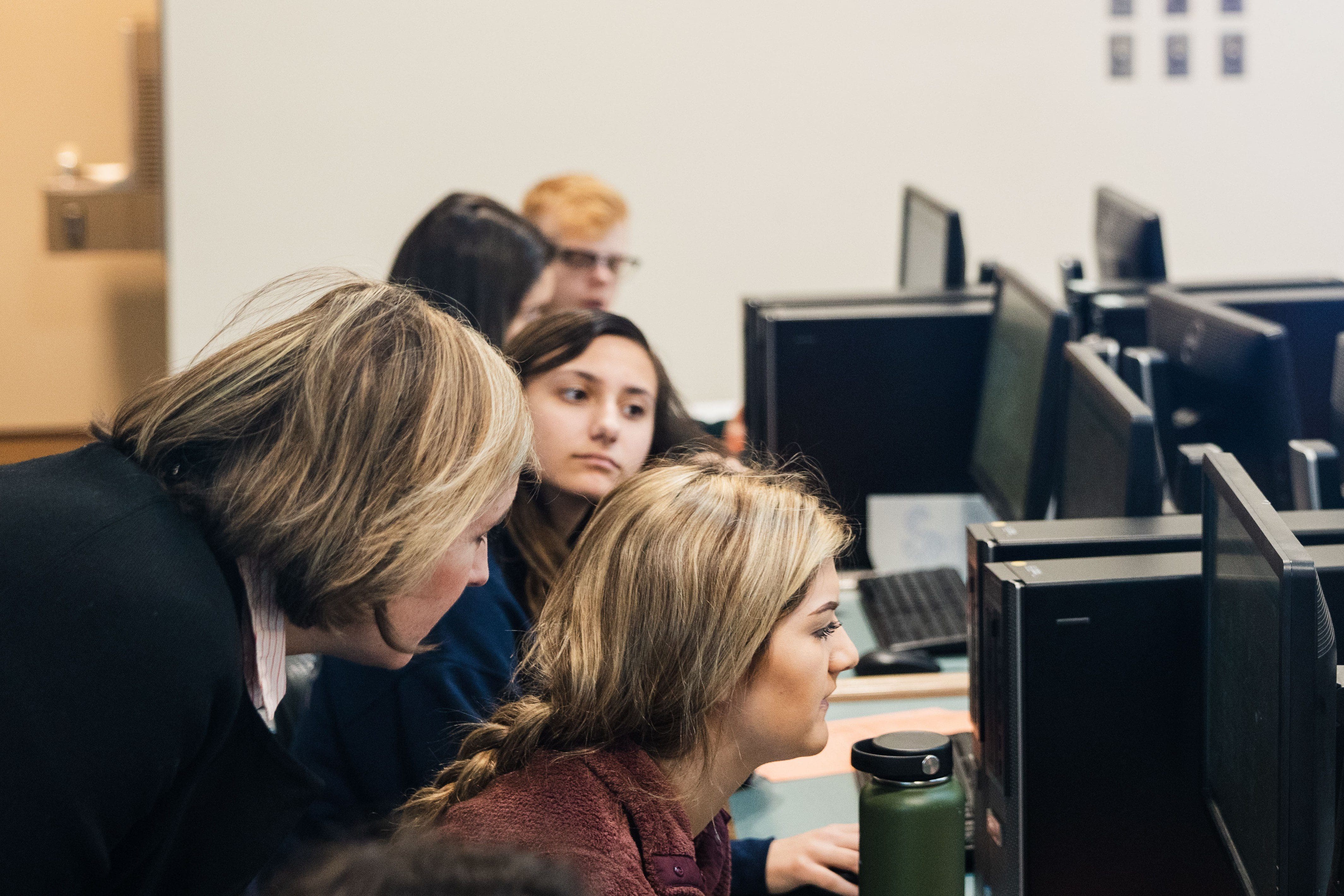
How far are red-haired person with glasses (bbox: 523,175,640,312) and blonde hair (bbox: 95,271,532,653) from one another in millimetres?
1869

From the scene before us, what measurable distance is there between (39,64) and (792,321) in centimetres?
373

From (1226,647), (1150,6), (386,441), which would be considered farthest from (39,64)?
(1226,647)

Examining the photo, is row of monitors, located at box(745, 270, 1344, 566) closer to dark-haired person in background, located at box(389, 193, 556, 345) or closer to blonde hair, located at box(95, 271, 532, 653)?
dark-haired person in background, located at box(389, 193, 556, 345)

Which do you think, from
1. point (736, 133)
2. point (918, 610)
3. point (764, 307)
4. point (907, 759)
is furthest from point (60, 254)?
point (907, 759)

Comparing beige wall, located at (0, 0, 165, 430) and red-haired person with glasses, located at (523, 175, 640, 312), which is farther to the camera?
beige wall, located at (0, 0, 165, 430)

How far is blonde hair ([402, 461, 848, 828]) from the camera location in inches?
41.9

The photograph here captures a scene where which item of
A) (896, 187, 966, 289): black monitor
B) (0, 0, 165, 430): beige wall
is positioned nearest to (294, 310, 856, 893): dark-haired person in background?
(896, 187, 966, 289): black monitor

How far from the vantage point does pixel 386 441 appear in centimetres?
95

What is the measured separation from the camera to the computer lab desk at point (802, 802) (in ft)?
4.74

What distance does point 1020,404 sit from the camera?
6.34ft

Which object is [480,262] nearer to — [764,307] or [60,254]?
[764,307]

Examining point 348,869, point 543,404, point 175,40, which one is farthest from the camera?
point 175,40

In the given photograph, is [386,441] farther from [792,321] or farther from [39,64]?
[39,64]

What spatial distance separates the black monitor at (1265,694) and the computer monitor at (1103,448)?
0.21m
